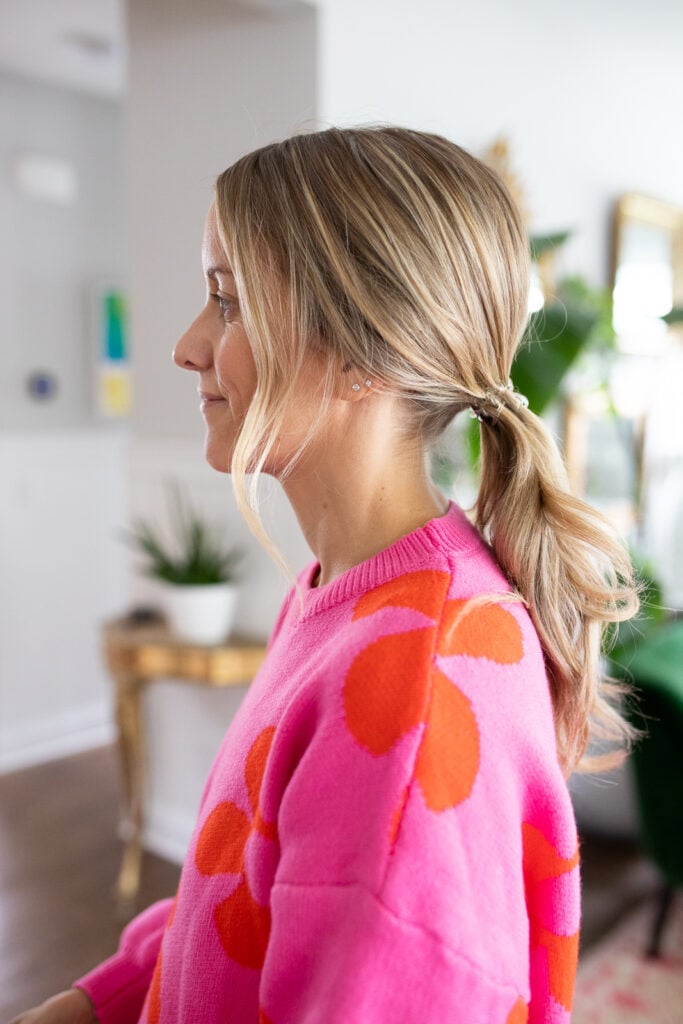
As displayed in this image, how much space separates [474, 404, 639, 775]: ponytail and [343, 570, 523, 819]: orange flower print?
126 millimetres

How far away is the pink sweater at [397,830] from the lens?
0.58 metres

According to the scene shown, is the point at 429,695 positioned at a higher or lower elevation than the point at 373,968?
higher

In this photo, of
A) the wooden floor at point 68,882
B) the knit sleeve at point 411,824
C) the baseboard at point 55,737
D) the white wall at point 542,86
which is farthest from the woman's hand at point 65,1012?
the baseboard at point 55,737

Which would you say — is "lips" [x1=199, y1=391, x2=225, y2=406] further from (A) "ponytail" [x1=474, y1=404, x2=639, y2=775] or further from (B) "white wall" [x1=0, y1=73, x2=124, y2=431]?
(B) "white wall" [x1=0, y1=73, x2=124, y2=431]

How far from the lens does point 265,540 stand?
2.49ft

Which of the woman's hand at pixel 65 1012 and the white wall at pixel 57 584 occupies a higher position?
the woman's hand at pixel 65 1012

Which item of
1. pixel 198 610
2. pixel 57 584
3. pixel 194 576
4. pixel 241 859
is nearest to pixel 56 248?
pixel 57 584

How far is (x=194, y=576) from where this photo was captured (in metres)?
2.51

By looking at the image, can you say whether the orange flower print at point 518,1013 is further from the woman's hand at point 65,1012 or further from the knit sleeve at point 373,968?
the woman's hand at point 65,1012

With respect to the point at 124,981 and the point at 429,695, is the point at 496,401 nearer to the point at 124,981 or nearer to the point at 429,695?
the point at 429,695

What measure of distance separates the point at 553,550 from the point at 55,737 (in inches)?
133

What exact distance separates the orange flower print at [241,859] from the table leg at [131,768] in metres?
1.87

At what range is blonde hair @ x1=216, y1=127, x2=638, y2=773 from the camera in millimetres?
707

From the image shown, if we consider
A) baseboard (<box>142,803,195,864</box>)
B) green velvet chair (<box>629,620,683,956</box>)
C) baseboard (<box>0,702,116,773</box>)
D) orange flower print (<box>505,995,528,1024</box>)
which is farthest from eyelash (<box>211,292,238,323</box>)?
baseboard (<box>0,702,116,773</box>)
